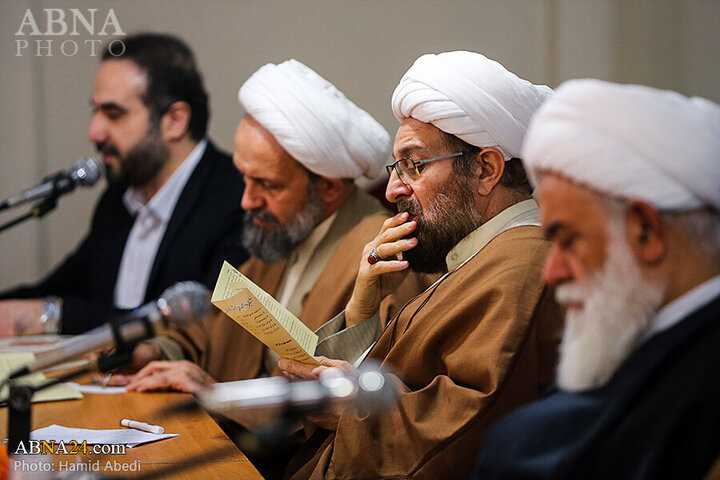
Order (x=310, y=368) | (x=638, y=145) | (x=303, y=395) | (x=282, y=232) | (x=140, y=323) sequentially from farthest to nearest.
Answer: (x=282, y=232)
(x=310, y=368)
(x=140, y=323)
(x=638, y=145)
(x=303, y=395)

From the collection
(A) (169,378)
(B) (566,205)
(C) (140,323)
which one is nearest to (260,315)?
(C) (140,323)

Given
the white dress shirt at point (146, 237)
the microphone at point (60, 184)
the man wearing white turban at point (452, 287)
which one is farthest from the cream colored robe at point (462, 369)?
the white dress shirt at point (146, 237)

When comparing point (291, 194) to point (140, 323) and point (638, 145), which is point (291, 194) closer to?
point (140, 323)

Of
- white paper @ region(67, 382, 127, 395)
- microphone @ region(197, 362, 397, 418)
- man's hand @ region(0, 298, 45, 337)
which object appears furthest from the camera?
man's hand @ region(0, 298, 45, 337)

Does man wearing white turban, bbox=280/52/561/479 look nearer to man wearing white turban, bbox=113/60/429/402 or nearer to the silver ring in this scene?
the silver ring

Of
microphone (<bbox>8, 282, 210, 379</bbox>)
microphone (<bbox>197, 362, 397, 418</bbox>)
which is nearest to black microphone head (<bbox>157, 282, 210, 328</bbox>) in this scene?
microphone (<bbox>8, 282, 210, 379</bbox>)

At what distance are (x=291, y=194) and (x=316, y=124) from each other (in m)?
0.31

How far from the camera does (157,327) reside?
1.62 metres

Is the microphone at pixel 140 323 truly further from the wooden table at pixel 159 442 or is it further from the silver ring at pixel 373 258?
the silver ring at pixel 373 258

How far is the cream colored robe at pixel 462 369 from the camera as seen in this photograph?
2061 mm

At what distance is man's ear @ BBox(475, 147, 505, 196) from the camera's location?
8.00ft

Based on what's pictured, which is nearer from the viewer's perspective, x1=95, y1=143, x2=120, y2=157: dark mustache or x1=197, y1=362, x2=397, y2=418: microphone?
x1=197, y1=362, x2=397, y2=418: microphone

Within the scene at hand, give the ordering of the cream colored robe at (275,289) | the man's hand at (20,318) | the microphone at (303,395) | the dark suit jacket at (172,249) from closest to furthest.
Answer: the microphone at (303,395), the cream colored robe at (275,289), the man's hand at (20,318), the dark suit jacket at (172,249)

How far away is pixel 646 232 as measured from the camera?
1.43m
